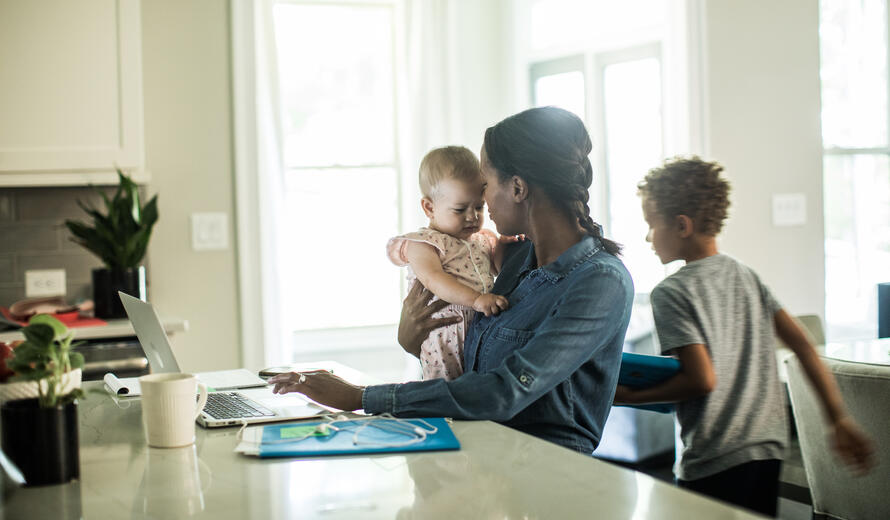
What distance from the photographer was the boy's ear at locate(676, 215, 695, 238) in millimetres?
2020

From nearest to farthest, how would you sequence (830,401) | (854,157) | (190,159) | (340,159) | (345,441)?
(345,441)
(830,401)
(190,159)
(340,159)
(854,157)

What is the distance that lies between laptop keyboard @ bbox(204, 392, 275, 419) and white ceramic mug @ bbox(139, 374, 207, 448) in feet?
0.61

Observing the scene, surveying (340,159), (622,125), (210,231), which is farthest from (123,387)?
(622,125)

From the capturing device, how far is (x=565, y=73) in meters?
4.27

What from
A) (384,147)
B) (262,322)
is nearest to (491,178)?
(262,322)

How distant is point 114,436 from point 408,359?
100 inches

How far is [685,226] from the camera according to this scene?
203 centimetres

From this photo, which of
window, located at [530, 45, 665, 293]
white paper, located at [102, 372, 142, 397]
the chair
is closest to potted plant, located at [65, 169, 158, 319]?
white paper, located at [102, 372, 142, 397]

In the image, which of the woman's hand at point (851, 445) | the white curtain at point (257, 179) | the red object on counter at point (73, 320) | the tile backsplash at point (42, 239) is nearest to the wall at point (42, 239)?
the tile backsplash at point (42, 239)

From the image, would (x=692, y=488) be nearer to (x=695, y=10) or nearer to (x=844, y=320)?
(x=695, y=10)

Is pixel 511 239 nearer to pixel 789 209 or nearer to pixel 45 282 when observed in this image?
pixel 45 282

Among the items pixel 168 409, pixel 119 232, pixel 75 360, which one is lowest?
pixel 168 409

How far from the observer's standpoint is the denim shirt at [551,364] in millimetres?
1489

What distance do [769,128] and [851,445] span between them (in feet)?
8.75
